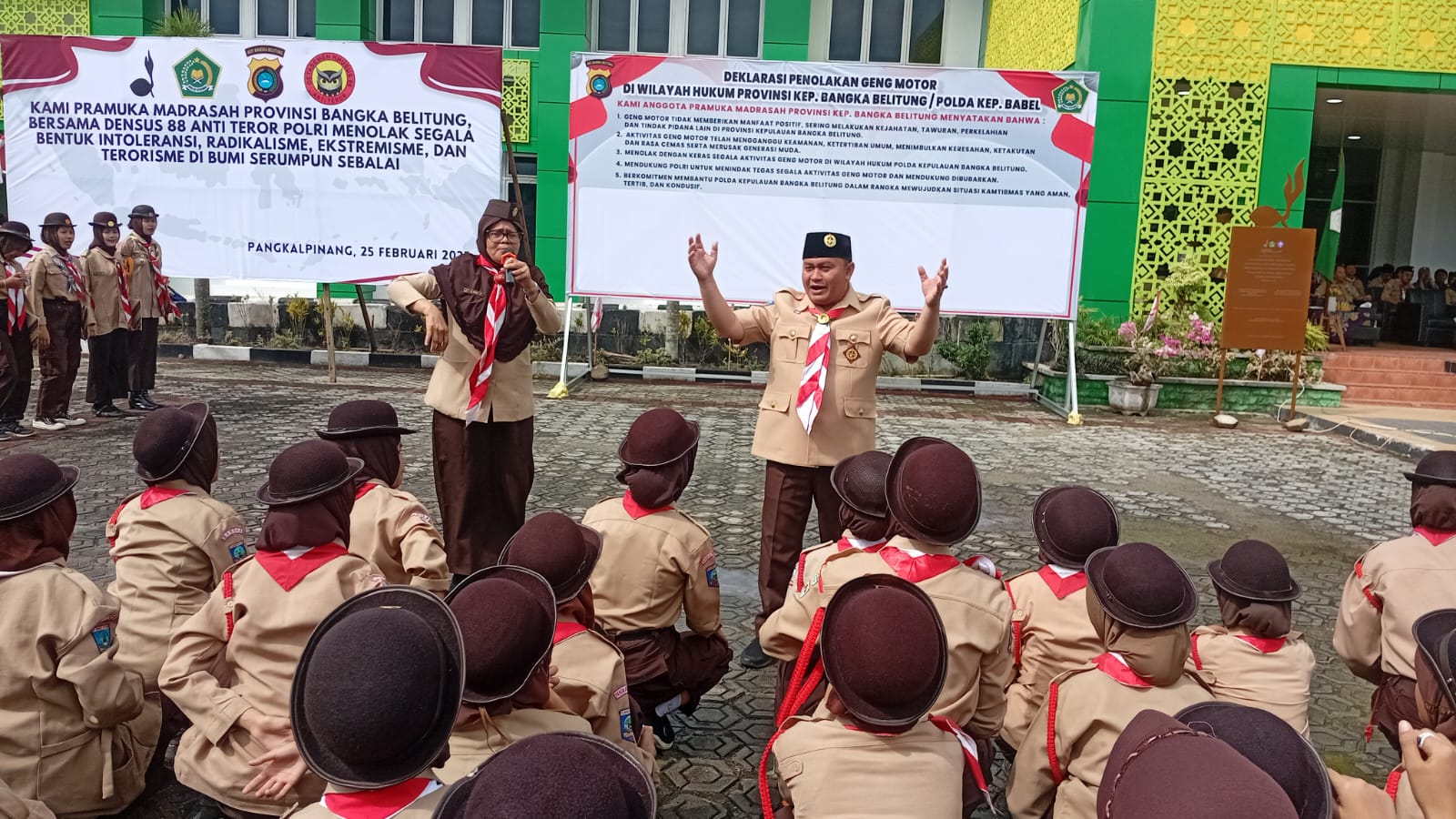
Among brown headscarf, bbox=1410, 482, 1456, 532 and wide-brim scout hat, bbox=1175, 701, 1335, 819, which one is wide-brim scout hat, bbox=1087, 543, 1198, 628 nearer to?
wide-brim scout hat, bbox=1175, 701, 1335, 819

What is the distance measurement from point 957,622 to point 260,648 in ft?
5.16

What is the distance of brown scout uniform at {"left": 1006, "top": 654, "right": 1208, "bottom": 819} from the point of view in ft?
6.93

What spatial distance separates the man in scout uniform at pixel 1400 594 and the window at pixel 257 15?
47.7 feet

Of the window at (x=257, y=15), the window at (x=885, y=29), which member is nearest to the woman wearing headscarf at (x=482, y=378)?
the window at (x=885, y=29)

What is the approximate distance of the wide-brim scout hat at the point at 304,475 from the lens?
233cm

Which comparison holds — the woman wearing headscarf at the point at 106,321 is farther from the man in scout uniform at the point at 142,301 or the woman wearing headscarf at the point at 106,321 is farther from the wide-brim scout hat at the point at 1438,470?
the wide-brim scout hat at the point at 1438,470

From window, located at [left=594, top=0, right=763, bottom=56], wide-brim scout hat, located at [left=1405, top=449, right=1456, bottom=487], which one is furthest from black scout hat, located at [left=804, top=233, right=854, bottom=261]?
window, located at [left=594, top=0, right=763, bottom=56]

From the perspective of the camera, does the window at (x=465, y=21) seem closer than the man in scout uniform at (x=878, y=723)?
No

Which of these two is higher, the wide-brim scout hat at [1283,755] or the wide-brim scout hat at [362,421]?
the wide-brim scout hat at [362,421]

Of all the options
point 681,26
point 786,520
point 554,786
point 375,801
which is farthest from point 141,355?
point 554,786

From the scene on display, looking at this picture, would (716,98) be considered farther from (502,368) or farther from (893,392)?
(502,368)

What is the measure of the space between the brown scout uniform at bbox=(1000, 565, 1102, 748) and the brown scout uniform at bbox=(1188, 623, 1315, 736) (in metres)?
0.06

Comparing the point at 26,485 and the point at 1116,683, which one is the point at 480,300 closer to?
the point at 26,485

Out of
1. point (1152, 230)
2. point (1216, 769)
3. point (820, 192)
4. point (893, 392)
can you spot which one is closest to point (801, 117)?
point (820, 192)
